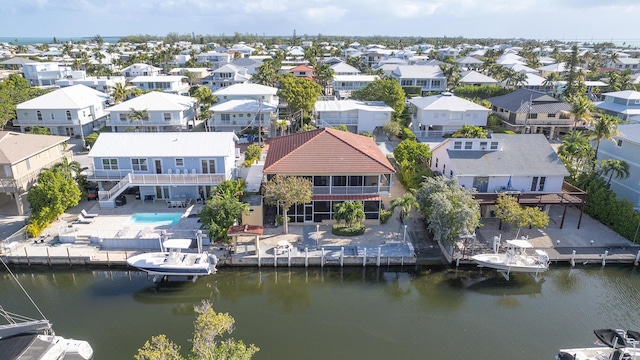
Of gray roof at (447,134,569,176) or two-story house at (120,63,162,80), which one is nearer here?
gray roof at (447,134,569,176)

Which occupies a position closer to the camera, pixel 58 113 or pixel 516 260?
pixel 516 260

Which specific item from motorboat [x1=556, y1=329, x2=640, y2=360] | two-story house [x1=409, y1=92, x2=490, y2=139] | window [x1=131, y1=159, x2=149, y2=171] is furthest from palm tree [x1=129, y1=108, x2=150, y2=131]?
motorboat [x1=556, y1=329, x2=640, y2=360]

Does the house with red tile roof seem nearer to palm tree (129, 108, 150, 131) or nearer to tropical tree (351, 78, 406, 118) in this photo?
palm tree (129, 108, 150, 131)

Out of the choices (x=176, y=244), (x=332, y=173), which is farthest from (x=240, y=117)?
(x=176, y=244)

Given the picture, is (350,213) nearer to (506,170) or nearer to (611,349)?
(506,170)

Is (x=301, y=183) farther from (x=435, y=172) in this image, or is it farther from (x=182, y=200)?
(x=435, y=172)

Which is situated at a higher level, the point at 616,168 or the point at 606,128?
the point at 606,128
